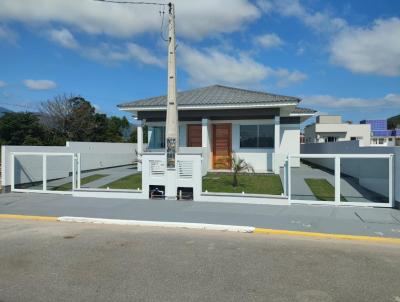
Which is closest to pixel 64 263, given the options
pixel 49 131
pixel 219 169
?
pixel 219 169

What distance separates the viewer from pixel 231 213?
9.73 m

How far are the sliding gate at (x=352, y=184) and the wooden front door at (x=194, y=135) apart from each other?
6866 millimetres

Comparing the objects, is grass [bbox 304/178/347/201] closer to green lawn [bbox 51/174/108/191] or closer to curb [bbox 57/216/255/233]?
curb [bbox 57/216/255/233]

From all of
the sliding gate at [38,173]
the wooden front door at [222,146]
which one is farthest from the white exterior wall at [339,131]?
the sliding gate at [38,173]

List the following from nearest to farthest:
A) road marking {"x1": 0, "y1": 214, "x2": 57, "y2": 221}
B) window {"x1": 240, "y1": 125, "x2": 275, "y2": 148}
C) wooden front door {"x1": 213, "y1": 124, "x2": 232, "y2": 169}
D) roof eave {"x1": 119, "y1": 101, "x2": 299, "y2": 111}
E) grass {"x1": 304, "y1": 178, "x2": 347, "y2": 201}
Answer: road marking {"x1": 0, "y1": 214, "x2": 57, "y2": 221} → grass {"x1": 304, "y1": 178, "x2": 347, "y2": 201} → roof eave {"x1": 119, "y1": 101, "x2": 299, "y2": 111} → window {"x1": 240, "y1": 125, "x2": 275, "y2": 148} → wooden front door {"x1": 213, "y1": 124, "x2": 232, "y2": 169}

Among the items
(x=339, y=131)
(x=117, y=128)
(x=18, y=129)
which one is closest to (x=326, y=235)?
(x=18, y=129)

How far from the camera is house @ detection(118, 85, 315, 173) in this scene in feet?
61.3

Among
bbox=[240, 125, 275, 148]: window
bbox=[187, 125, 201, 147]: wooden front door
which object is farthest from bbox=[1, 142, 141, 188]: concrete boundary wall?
bbox=[240, 125, 275, 148]: window

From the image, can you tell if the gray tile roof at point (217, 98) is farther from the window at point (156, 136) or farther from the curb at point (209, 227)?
the curb at point (209, 227)

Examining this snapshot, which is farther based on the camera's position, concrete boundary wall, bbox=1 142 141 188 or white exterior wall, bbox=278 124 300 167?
white exterior wall, bbox=278 124 300 167

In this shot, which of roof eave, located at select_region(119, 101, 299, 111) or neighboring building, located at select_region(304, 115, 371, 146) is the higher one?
neighboring building, located at select_region(304, 115, 371, 146)

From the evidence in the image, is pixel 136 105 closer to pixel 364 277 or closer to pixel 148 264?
pixel 148 264

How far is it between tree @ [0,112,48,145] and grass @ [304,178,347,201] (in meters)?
23.5

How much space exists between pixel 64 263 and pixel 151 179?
19.6ft
